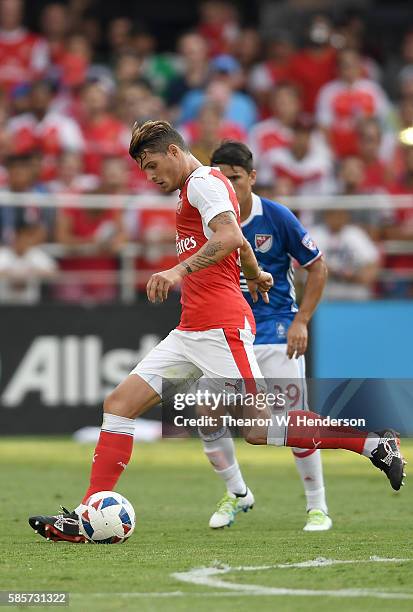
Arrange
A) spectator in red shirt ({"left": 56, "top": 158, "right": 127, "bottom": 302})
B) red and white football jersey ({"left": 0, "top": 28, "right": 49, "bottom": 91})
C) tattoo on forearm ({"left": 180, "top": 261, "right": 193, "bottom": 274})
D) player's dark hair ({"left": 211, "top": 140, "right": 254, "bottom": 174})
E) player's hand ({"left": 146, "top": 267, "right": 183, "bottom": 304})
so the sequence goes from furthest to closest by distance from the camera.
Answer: red and white football jersey ({"left": 0, "top": 28, "right": 49, "bottom": 91}), spectator in red shirt ({"left": 56, "top": 158, "right": 127, "bottom": 302}), player's dark hair ({"left": 211, "top": 140, "right": 254, "bottom": 174}), tattoo on forearm ({"left": 180, "top": 261, "right": 193, "bottom": 274}), player's hand ({"left": 146, "top": 267, "right": 183, "bottom": 304})

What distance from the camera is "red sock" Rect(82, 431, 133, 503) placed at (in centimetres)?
749

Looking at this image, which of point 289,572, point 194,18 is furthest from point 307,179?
point 289,572

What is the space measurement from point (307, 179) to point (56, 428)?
4.38 metres

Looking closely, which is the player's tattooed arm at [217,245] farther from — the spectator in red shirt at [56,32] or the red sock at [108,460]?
the spectator in red shirt at [56,32]

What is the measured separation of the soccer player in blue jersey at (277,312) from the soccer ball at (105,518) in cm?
116

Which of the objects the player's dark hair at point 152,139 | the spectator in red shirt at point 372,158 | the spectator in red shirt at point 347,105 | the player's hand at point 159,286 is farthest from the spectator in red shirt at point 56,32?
the player's hand at point 159,286

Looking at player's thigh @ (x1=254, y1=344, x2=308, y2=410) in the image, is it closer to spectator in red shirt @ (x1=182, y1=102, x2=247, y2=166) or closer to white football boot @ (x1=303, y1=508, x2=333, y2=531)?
white football boot @ (x1=303, y1=508, x2=333, y2=531)

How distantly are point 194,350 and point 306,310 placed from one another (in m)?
1.06

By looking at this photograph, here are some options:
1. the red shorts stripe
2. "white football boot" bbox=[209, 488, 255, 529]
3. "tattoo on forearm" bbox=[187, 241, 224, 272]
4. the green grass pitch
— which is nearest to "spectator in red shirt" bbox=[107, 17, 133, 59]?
the green grass pitch

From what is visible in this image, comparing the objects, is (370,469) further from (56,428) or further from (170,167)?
(170,167)

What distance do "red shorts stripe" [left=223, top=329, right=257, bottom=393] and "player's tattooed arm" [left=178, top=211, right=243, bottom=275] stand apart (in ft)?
1.79

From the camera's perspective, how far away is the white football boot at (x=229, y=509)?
8.52m

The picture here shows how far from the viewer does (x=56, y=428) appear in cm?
1473

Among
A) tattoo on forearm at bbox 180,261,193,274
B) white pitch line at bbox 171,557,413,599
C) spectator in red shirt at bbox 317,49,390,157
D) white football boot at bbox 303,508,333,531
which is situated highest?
spectator in red shirt at bbox 317,49,390,157
